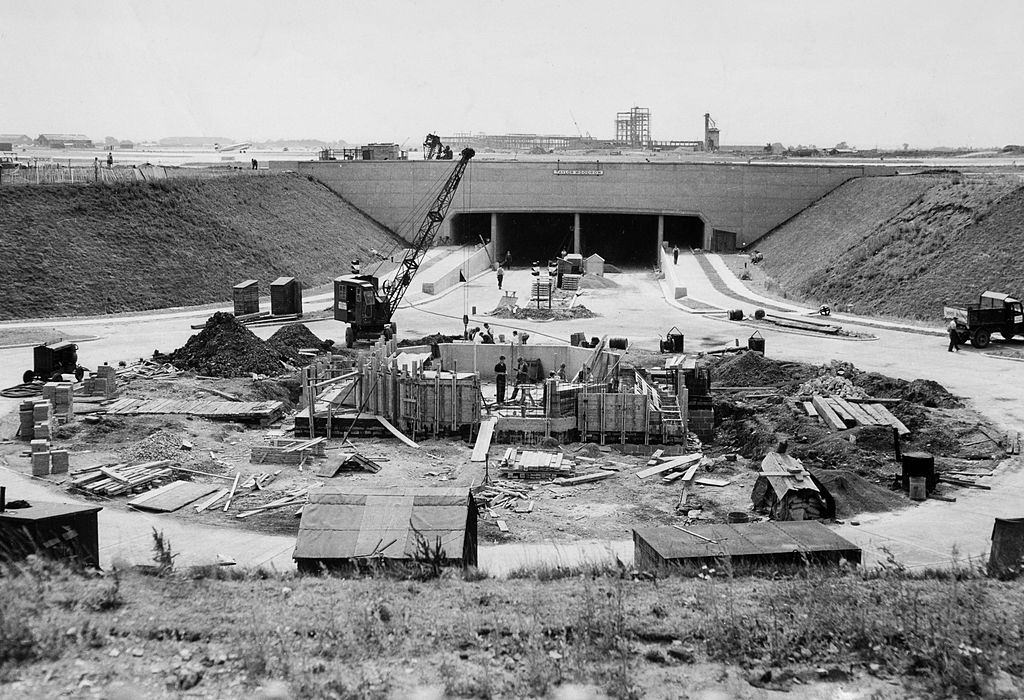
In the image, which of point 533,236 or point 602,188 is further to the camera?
point 533,236

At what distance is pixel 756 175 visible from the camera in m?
67.1

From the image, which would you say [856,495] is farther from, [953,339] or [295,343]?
[295,343]

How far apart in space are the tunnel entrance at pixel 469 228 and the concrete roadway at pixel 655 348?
819 cm

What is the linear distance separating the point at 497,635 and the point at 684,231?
6453cm

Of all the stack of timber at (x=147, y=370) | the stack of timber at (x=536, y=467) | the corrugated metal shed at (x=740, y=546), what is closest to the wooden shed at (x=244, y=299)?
the stack of timber at (x=147, y=370)

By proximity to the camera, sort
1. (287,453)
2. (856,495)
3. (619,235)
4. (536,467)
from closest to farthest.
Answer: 1. (856,495)
2. (536,467)
3. (287,453)
4. (619,235)

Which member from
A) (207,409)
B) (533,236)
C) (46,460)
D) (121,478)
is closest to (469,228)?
(533,236)

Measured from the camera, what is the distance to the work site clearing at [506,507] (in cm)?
1075

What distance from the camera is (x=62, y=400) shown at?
25422mm

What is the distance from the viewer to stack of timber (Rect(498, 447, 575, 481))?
2247 centimetres

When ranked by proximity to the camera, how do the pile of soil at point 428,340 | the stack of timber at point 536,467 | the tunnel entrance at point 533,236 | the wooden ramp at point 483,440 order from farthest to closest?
the tunnel entrance at point 533,236 < the pile of soil at point 428,340 < the wooden ramp at point 483,440 < the stack of timber at point 536,467

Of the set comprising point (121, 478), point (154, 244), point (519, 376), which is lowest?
point (121, 478)

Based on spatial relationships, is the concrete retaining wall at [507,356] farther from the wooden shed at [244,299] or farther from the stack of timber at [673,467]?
the wooden shed at [244,299]

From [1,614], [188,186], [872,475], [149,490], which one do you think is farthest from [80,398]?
[188,186]
